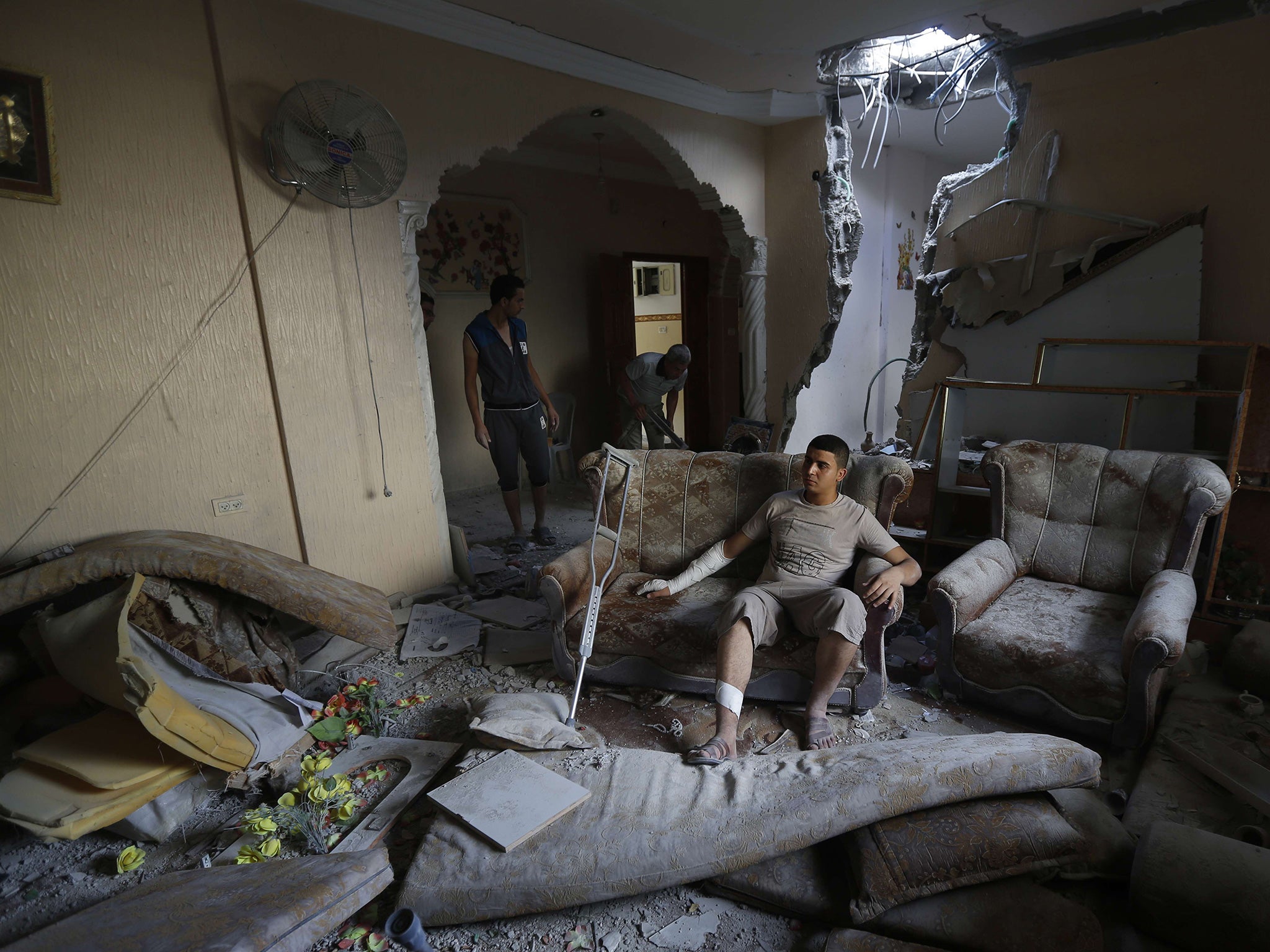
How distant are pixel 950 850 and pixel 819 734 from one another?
78 cm

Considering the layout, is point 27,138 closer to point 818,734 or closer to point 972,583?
point 818,734

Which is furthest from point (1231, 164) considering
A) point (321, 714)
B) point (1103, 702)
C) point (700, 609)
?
point (321, 714)

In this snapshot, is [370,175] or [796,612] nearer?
[796,612]

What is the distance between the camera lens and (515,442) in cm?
450

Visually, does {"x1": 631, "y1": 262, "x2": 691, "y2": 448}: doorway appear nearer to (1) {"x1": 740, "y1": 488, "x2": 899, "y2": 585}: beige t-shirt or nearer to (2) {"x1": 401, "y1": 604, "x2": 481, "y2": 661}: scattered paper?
(2) {"x1": 401, "y1": 604, "x2": 481, "y2": 661}: scattered paper

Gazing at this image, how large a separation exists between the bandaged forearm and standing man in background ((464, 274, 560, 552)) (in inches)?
71.5

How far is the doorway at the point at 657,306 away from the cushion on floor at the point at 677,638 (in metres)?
7.33

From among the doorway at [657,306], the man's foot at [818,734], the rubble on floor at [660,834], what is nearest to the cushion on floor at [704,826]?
the rubble on floor at [660,834]

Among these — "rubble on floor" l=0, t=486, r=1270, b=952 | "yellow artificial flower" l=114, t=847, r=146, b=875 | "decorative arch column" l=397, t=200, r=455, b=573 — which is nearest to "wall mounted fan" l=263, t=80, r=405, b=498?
"decorative arch column" l=397, t=200, r=455, b=573

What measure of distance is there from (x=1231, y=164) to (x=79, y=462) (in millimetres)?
5665

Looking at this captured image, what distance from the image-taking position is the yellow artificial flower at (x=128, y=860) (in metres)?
1.96

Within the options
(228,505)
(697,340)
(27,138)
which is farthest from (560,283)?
(27,138)

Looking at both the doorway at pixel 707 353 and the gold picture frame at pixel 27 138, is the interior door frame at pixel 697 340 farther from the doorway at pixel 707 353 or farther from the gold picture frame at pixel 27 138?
the gold picture frame at pixel 27 138

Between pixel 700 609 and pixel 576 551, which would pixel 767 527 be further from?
pixel 576 551
